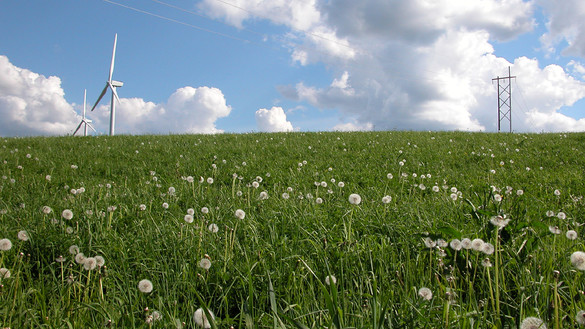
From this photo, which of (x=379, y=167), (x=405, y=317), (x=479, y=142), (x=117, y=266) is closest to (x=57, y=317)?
(x=117, y=266)

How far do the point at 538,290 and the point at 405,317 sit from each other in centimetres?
81

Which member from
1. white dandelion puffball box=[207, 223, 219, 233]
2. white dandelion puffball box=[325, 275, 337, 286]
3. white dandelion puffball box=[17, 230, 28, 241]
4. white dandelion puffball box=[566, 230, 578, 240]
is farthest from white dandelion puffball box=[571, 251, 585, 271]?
white dandelion puffball box=[17, 230, 28, 241]

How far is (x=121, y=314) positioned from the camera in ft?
6.72

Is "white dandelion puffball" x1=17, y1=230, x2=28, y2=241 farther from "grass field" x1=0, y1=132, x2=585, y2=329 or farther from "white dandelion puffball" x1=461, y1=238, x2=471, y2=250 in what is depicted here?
"white dandelion puffball" x1=461, y1=238, x2=471, y2=250

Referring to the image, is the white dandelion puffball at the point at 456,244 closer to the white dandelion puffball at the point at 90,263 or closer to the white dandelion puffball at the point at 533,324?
the white dandelion puffball at the point at 533,324

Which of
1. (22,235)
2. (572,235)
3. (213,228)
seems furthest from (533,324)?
(22,235)

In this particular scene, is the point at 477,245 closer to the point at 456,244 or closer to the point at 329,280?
the point at 456,244

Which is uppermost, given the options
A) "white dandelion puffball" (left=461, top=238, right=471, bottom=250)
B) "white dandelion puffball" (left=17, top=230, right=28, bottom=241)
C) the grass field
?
"white dandelion puffball" (left=461, top=238, right=471, bottom=250)

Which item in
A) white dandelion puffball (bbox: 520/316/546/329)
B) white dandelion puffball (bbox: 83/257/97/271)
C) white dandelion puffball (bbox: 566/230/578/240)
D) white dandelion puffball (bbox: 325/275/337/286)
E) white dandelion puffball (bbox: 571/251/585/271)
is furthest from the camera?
white dandelion puffball (bbox: 566/230/578/240)

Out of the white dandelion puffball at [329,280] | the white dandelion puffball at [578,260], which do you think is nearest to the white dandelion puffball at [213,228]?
the white dandelion puffball at [329,280]

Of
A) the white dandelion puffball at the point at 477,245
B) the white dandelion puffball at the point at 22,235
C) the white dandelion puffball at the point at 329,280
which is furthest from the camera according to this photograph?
the white dandelion puffball at the point at 22,235

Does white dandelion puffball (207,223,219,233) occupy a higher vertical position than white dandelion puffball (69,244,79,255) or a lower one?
higher

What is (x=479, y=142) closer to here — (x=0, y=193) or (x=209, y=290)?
(x=209, y=290)

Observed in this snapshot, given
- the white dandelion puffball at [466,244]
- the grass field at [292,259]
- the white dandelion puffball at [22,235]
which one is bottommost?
the grass field at [292,259]
